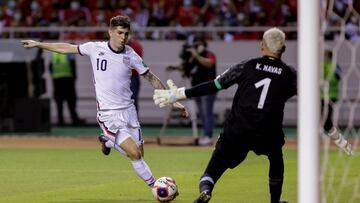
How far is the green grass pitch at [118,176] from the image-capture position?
12.4 m

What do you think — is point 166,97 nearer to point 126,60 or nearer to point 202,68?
point 126,60

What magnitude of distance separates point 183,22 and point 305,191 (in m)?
20.6

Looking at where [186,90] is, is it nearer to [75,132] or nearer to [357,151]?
[357,151]

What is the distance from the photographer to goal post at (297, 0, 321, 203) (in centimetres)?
749

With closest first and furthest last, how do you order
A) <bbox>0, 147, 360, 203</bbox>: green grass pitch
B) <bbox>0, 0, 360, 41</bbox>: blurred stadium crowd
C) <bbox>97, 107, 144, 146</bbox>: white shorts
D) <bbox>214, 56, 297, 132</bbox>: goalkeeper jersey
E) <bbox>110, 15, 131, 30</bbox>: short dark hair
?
<bbox>214, 56, 297, 132</bbox>: goalkeeper jersey
<bbox>110, 15, 131, 30</bbox>: short dark hair
<bbox>97, 107, 144, 146</bbox>: white shorts
<bbox>0, 147, 360, 203</bbox>: green grass pitch
<bbox>0, 0, 360, 41</bbox>: blurred stadium crowd

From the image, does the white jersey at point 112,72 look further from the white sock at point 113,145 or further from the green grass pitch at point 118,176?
the green grass pitch at point 118,176

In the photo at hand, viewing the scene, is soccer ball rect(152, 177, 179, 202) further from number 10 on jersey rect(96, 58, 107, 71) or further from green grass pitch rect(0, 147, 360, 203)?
number 10 on jersey rect(96, 58, 107, 71)

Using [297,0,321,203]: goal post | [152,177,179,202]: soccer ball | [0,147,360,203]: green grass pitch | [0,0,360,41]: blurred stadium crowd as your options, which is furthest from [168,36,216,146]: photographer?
[297,0,321,203]: goal post

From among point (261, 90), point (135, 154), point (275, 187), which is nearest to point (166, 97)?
point (261, 90)

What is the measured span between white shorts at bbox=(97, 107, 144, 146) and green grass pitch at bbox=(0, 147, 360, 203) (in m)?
0.74

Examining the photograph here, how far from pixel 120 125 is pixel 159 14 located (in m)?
16.1

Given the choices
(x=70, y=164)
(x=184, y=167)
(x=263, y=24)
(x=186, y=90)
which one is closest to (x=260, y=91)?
(x=186, y=90)

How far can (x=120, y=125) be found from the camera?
12.1 metres

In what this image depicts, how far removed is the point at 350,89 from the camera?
24.9 m
